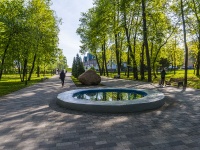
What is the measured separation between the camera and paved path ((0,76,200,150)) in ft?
16.5

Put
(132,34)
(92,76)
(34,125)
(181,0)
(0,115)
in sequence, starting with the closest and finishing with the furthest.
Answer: (34,125) < (0,115) < (181,0) < (92,76) < (132,34)

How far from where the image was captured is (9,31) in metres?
21.6

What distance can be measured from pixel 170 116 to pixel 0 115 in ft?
23.2

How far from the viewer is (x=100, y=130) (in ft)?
20.4

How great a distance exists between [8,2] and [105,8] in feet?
46.3

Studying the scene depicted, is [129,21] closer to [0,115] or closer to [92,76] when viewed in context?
[92,76]

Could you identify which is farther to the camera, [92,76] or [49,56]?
[49,56]

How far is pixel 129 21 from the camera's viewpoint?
3164 centimetres

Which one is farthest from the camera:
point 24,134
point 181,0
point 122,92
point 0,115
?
point 181,0

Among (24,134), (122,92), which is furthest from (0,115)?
(122,92)

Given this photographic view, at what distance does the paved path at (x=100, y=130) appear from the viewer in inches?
198

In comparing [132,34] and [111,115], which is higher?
[132,34]

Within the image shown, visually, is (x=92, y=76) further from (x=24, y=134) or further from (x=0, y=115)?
(x=24, y=134)

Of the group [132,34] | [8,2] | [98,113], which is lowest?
[98,113]
